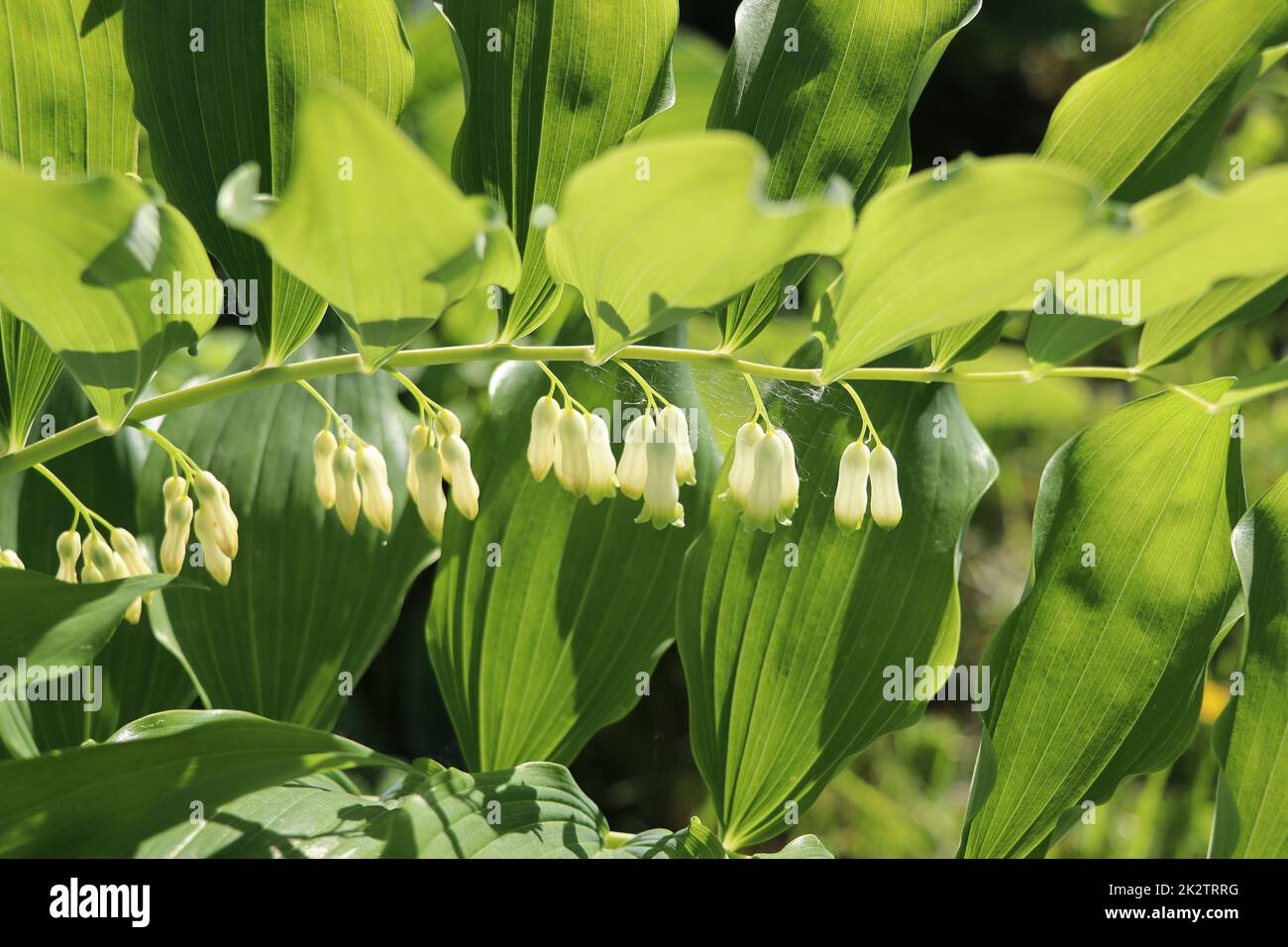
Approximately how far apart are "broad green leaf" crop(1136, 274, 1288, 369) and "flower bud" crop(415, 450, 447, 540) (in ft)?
1.70

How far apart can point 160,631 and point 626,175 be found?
0.68m

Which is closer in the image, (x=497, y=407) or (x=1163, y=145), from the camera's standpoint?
(x=1163, y=145)

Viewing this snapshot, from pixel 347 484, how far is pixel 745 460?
0.30 m

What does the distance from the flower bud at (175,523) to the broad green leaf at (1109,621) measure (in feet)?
2.12

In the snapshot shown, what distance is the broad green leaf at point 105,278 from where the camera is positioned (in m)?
0.46

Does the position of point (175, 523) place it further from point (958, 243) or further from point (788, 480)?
point (958, 243)

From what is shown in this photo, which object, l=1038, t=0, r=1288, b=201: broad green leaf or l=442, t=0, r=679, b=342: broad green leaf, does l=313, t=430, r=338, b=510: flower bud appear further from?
l=1038, t=0, r=1288, b=201: broad green leaf

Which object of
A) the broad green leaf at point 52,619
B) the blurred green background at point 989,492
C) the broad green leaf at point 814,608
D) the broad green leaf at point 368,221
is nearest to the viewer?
the broad green leaf at point 368,221

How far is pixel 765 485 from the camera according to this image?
706 mm

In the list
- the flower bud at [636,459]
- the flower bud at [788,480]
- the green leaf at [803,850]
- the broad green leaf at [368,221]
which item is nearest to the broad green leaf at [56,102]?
the broad green leaf at [368,221]

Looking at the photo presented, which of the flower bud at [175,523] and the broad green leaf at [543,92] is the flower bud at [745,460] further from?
the flower bud at [175,523]

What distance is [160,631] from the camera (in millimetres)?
901
